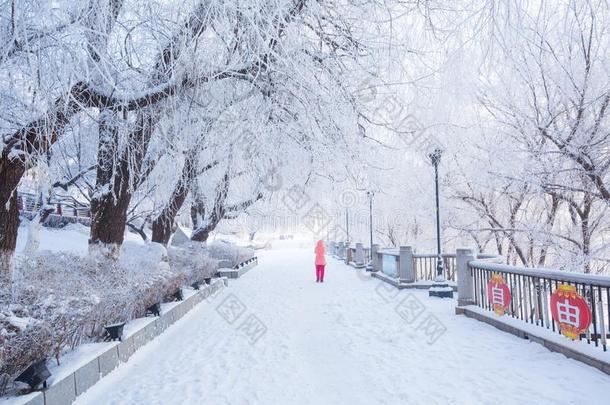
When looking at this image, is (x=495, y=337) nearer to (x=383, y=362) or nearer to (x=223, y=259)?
Result: (x=383, y=362)

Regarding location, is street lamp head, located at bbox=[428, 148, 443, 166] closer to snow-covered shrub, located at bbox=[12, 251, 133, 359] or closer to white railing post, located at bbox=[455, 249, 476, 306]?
white railing post, located at bbox=[455, 249, 476, 306]

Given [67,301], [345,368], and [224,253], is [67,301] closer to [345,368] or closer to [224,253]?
[345,368]

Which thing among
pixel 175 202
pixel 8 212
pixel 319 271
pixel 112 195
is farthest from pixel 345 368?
pixel 319 271

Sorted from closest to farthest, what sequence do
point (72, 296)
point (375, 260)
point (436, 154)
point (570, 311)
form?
1. point (72, 296)
2. point (570, 311)
3. point (436, 154)
4. point (375, 260)

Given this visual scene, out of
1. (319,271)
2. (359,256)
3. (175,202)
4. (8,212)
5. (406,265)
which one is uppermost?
(175,202)

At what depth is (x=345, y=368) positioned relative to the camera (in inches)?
235

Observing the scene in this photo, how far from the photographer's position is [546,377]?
5.25 m

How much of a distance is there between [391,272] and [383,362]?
10.2m

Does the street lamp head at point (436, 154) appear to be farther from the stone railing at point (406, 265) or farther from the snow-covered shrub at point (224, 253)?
the snow-covered shrub at point (224, 253)

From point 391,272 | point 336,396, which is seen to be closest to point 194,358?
point 336,396

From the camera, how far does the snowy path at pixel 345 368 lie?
493 cm

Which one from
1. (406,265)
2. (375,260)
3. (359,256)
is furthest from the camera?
(359,256)

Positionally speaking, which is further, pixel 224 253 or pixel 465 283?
pixel 224 253

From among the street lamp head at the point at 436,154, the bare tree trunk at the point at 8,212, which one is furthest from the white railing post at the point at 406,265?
the bare tree trunk at the point at 8,212
